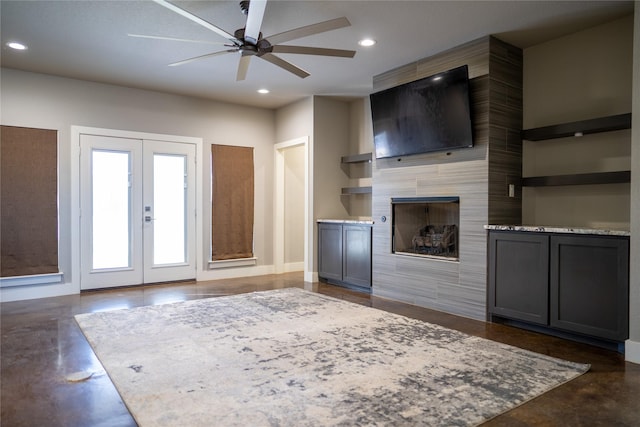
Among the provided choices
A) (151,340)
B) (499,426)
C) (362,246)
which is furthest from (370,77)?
(499,426)

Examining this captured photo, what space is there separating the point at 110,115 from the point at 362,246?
3832 mm

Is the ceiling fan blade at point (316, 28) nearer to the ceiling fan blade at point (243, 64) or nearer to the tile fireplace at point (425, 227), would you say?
the ceiling fan blade at point (243, 64)

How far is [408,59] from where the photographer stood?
4605 mm

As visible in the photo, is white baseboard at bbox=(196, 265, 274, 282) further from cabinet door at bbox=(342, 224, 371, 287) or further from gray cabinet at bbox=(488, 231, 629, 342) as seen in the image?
gray cabinet at bbox=(488, 231, 629, 342)

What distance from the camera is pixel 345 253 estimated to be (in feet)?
18.6

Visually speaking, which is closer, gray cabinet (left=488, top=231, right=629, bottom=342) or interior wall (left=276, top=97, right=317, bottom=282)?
gray cabinet (left=488, top=231, right=629, bottom=342)

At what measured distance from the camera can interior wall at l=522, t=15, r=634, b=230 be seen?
11.7ft

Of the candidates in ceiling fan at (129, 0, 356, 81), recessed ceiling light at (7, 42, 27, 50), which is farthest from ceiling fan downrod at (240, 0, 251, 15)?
recessed ceiling light at (7, 42, 27, 50)

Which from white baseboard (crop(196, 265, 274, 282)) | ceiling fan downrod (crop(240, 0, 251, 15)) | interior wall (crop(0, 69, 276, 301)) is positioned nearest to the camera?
ceiling fan downrod (crop(240, 0, 251, 15))

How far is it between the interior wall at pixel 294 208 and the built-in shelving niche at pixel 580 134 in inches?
157

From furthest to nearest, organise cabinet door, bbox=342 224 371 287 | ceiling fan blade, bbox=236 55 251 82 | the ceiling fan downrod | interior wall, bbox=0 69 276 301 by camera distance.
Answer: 1. cabinet door, bbox=342 224 371 287
2. interior wall, bbox=0 69 276 301
3. ceiling fan blade, bbox=236 55 251 82
4. the ceiling fan downrod

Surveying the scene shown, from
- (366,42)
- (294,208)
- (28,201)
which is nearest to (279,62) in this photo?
(366,42)

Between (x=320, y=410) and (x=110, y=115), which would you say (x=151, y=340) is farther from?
(x=110, y=115)

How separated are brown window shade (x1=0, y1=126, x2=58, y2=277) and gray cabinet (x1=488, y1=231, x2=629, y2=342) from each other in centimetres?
516
